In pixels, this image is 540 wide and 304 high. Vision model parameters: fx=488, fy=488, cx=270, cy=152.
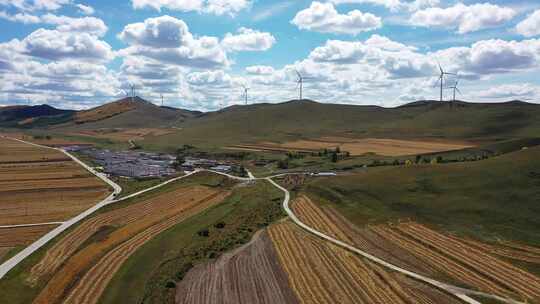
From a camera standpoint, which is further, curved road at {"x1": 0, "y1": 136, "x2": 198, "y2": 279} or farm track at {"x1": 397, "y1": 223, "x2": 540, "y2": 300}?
curved road at {"x1": 0, "y1": 136, "x2": 198, "y2": 279}

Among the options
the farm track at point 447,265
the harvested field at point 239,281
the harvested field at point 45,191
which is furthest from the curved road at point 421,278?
the harvested field at point 45,191

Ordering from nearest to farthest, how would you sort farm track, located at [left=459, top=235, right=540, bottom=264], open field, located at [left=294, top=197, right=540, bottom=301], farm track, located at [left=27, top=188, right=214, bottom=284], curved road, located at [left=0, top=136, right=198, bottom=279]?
open field, located at [left=294, top=197, right=540, bottom=301] → farm track, located at [left=459, top=235, right=540, bottom=264] → farm track, located at [left=27, top=188, right=214, bottom=284] → curved road, located at [left=0, top=136, right=198, bottom=279]

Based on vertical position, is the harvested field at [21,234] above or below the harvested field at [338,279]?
below

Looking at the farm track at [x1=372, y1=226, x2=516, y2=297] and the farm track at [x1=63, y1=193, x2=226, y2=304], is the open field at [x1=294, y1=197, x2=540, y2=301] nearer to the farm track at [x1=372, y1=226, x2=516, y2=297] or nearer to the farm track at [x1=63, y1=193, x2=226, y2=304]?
the farm track at [x1=372, y1=226, x2=516, y2=297]

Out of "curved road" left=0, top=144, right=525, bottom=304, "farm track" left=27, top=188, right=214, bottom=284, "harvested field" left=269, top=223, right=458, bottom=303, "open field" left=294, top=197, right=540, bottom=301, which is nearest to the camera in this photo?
"harvested field" left=269, top=223, right=458, bottom=303

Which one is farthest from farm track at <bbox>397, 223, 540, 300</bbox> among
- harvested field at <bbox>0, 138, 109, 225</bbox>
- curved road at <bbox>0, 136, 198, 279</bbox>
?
harvested field at <bbox>0, 138, 109, 225</bbox>

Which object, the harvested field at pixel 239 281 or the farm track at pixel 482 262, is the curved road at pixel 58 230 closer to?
the harvested field at pixel 239 281

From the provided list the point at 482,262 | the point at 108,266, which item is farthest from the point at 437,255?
the point at 108,266

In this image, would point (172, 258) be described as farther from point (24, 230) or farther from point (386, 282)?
point (24, 230)

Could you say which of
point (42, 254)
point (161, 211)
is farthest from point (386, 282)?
point (161, 211)
